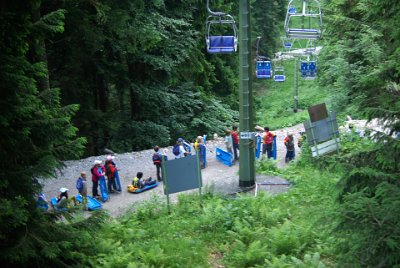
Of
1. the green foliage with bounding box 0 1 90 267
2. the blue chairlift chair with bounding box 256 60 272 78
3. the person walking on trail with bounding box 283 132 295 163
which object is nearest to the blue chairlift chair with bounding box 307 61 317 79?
the blue chairlift chair with bounding box 256 60 272 78

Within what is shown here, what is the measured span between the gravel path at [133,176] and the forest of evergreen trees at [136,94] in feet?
10.8

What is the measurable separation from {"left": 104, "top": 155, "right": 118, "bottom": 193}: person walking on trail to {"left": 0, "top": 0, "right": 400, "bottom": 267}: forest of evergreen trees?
10.8 ft

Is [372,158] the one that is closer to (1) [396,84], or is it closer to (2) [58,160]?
(1) [396,84]

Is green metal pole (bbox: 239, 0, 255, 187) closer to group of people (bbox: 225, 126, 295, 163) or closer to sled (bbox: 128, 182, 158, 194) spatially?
sled (bbox: 128, 182, 158, 194)

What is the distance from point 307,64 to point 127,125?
1326cm

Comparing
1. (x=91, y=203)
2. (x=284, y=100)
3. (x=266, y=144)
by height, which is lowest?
(x=284, y=100)

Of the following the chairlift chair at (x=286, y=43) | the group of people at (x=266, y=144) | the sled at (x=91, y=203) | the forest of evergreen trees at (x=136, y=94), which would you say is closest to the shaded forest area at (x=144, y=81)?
the forest of evergreen trees at (x=136, y=94)

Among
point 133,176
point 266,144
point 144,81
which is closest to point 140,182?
point 133,176

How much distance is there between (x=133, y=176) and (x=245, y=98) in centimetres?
660

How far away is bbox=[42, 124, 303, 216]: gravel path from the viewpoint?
14289 millimetres

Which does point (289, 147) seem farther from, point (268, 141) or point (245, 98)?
point (245, 98)

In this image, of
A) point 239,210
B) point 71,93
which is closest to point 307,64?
point 71,93

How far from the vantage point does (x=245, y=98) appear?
13.3m

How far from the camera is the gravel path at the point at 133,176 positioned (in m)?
14.3
